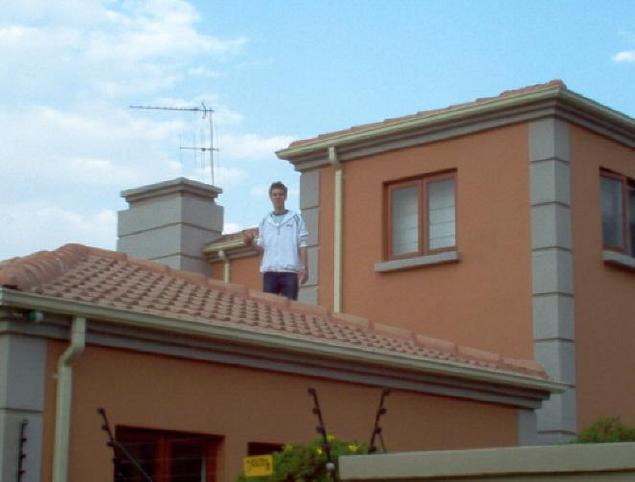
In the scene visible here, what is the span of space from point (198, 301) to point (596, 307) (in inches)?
230

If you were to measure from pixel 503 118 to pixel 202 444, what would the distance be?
6987mm

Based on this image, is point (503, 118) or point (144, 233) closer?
point (503, 118)

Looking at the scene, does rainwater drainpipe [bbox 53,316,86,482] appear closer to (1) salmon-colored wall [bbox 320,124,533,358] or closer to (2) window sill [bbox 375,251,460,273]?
(1) salmon-colored wall [bbox 320,124,533,358]

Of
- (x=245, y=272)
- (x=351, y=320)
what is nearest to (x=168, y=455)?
(x=351, y=320)

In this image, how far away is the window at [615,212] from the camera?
1792 centimetres

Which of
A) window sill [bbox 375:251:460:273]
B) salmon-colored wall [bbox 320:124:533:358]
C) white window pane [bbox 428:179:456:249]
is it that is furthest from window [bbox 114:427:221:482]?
white window pane [bbox 428:179:456:249]

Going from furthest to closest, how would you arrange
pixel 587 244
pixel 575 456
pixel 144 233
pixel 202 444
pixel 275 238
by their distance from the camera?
pixel 144 233, pixel 587 244, pixel 275 238, pixel 202 444, pixel 575 456

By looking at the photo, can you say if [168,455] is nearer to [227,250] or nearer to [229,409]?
[229,409]

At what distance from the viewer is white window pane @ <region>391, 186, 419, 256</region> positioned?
18266 mm

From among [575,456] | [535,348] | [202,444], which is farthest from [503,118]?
[575,456]

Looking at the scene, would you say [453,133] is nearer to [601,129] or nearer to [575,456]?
[601,129]

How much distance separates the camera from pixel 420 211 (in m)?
18.2

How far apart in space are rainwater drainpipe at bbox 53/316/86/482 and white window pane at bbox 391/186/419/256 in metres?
7.89

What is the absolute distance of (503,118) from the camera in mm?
17500
